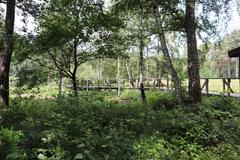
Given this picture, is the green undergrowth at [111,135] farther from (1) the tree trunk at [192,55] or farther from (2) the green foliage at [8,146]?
(1) the tree trunk at [192,55]

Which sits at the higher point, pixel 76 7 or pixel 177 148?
pixel 76 7

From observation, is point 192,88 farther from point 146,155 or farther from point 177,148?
point 146,155

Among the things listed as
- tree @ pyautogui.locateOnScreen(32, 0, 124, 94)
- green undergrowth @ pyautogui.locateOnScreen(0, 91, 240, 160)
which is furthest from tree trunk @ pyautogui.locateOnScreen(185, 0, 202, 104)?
tree @ pyautogui.locateOnScreen(32, 0, 124, 94)

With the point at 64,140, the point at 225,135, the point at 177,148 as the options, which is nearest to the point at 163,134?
the point at 177,148

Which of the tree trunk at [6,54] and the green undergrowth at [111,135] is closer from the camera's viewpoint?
the green undergrowth at [111,135]

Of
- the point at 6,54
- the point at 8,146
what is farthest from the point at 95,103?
the point at 8,146

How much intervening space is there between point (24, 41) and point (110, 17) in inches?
161

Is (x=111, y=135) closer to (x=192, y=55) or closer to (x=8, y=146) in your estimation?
(x=8, y=146)

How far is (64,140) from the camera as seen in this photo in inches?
226

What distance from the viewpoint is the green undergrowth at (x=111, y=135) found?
5.38m

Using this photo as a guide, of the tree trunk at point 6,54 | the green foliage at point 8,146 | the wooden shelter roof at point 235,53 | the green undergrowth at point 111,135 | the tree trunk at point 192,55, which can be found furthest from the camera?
the wooden shelter roof at point 235,53

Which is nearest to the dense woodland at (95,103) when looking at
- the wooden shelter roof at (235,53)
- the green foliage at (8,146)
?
the green foliage at (8,146)

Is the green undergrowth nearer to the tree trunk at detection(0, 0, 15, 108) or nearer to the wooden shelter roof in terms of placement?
the tree trunk at detection(0, 0, 15, 108)

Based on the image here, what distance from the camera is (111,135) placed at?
663 cm
